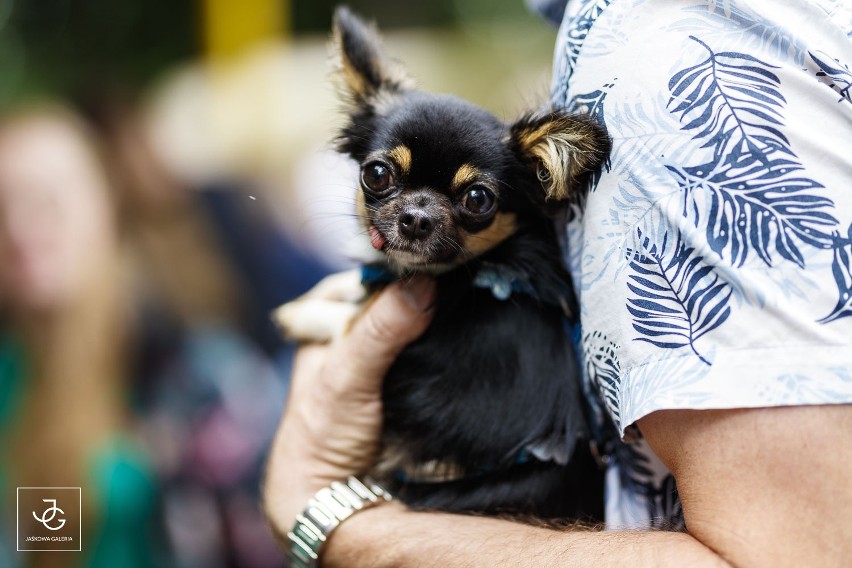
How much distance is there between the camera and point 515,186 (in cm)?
143

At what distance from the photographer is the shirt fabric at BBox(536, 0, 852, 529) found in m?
0.81

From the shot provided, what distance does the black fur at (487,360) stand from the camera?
134cm

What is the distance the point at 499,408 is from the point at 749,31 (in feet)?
2.37

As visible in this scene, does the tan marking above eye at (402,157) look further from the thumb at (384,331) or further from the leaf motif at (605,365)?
the leaf motif at (605,365)

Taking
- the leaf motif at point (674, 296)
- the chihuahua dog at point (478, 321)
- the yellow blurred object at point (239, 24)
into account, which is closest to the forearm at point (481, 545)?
the chihuahua dog at point (478, 321)

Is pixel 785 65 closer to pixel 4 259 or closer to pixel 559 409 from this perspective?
pixel 559 409

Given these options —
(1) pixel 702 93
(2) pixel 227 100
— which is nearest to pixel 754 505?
(1) pixel 702 93

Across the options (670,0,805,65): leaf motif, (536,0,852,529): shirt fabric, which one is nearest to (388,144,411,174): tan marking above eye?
(536,0,852,529): shirt fabric

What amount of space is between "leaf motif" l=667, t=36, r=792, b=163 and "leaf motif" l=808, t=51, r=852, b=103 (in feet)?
0.15

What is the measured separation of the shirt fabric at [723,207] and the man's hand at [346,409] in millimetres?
507

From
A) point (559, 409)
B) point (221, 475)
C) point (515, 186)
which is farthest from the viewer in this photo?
point (221, 475)

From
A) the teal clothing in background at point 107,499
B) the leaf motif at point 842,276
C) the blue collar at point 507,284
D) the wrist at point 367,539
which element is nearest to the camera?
the leaf motif at point 842,276

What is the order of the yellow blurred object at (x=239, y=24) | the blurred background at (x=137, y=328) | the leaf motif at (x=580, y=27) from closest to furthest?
1. the leaf motif at (x=580, y=27)
2. the blurred background at (x=137, y=328)
3. the yellow blurred object at (x=239, y=24)

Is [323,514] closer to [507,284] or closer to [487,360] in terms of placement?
[487,360]
